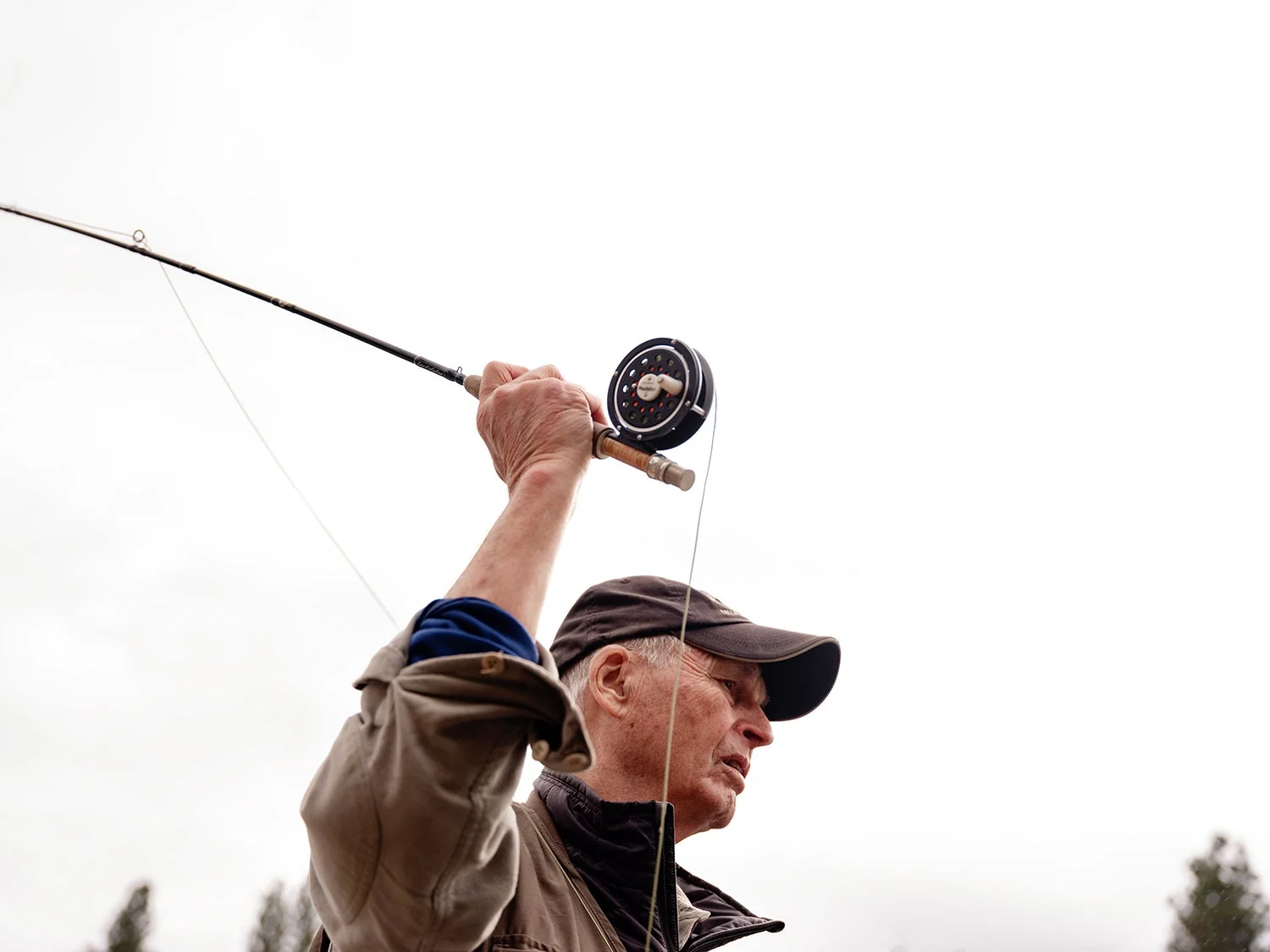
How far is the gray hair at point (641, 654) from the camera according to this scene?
3.14 meters

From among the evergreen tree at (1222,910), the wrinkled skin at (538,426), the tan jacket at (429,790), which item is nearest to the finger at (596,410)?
the wrinkled skin at (538,426)

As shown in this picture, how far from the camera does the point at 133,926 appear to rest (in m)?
25.3

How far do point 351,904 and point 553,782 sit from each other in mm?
1013

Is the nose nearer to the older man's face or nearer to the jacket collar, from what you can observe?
the older man's face

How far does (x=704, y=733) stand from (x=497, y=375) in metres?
1.15

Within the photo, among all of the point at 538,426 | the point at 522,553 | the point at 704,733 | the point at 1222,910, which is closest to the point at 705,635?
the point at 704,733

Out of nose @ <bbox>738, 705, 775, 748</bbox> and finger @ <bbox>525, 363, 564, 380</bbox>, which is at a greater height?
finger @ <bbox>525, 363, 564, 380</bbox>

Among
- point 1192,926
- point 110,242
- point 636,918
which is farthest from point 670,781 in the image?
point 1192,926

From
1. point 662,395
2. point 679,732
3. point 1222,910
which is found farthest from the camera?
point 1222,910

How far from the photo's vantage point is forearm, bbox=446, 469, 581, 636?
198 centimetres

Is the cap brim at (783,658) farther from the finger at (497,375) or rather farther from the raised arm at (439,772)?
the raised arm at (439,772)

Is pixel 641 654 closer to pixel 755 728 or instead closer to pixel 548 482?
pixel 755 728

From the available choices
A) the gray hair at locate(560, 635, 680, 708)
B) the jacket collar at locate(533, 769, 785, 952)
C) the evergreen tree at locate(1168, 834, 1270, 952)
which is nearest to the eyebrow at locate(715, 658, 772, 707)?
the gray hair at locate(560, 635, 680, 708)

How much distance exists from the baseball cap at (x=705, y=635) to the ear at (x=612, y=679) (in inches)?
2.1
